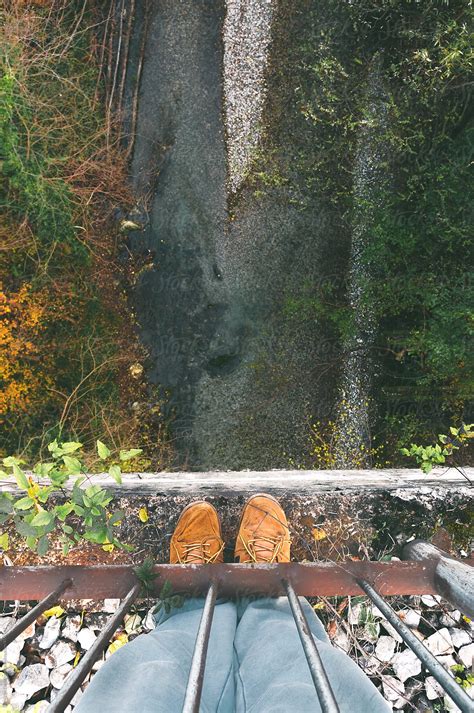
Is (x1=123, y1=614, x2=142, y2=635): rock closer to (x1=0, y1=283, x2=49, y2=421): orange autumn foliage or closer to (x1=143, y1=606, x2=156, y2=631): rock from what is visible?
(x1=143, y1=606, x2=156, y2=631): rock

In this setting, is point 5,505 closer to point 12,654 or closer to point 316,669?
point 12,654

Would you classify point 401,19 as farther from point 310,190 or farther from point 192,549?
point 192,549

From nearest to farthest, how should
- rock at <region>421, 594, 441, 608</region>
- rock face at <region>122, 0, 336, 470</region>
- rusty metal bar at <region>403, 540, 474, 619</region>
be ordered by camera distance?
rusty metal bar at <region>403, 540, 474, 619</region> → rock at <region>421, 594, 441, 608</region> → rock face at <region>122, 0, 336, 470</region>

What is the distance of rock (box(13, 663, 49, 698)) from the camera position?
1961mm

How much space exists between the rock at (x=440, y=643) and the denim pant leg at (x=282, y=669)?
0.59 metres

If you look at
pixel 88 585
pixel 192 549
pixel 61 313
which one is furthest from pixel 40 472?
pixel 61 313

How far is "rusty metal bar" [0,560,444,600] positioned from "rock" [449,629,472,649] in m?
0.47

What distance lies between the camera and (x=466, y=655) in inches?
80.3

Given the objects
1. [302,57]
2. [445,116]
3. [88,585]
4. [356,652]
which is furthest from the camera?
[302,57]

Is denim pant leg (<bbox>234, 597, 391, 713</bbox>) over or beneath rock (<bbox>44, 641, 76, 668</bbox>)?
over

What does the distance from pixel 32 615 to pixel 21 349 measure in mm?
2124

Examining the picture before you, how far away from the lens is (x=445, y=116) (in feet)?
9.55

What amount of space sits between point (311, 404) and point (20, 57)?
287 centimetres

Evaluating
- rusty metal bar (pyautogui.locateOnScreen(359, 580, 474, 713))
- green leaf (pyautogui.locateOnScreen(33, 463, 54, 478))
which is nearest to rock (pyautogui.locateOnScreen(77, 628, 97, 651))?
green leaf (pyautogui.locateOnScreen(33, 463, 54, 478))
